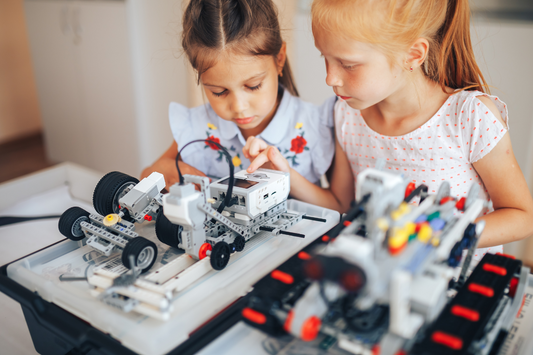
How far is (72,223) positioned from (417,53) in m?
0.78

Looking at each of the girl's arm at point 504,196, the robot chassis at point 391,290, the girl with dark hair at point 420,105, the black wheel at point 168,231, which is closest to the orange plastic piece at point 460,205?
the robot chassis at point 391,290

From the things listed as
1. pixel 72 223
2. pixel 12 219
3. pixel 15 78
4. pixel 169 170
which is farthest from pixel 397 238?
pixel 15 78

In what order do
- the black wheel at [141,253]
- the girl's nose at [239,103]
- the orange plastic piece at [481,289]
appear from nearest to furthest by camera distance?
the orange plastic piece at [481,289], the black wheel at [141,253], the girl's nose at [239,103]

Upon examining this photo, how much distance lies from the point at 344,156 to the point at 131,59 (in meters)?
1.76

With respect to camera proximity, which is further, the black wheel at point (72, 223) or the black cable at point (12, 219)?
the black cable at point (12, 219)

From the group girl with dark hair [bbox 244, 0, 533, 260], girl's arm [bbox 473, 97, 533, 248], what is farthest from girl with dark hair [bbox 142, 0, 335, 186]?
girl's arm [bbox 473, 97, 533, 248]

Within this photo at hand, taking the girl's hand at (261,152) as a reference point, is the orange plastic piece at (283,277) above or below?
below

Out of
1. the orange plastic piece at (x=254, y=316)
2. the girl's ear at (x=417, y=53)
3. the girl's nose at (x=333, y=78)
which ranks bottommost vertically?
the orange plastic piece at (x=254, y=316)

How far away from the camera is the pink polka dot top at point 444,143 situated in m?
0.92

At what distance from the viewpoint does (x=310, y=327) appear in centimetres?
50

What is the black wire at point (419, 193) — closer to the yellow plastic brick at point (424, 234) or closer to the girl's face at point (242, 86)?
the yellow plastic brick at point (424, 234)

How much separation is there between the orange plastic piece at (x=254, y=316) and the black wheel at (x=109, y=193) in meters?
0.39

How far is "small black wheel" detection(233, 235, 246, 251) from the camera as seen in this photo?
0.76m

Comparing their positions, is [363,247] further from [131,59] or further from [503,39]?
[131,59]
